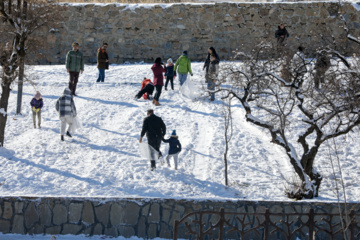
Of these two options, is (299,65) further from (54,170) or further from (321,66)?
(54,170)

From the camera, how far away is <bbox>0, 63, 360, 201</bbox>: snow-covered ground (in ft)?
33.9

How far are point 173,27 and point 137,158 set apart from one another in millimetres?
11887

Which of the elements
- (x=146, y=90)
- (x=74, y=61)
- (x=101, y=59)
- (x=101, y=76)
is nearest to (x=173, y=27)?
(x=101, y=76)

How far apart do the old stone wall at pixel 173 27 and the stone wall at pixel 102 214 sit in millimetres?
14782

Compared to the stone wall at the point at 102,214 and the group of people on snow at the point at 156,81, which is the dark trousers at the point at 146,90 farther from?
the stone wall at the point at 102,214

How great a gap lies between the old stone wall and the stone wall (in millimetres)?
14782

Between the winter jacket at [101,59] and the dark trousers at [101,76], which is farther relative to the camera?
the dark trousers at [101,76]

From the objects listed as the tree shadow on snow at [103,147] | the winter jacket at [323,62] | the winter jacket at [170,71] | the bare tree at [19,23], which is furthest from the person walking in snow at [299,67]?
the bare tree at [19,23]

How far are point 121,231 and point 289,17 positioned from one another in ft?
54.1

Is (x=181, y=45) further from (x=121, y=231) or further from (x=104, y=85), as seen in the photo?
(x=121, y=231)

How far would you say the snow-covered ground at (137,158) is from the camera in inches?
407

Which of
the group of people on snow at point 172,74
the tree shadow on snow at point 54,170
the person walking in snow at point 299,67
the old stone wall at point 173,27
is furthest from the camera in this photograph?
the old stone wall at point 173,27

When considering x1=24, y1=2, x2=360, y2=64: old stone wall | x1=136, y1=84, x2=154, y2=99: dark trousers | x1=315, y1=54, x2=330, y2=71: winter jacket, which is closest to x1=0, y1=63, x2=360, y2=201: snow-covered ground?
x1=136, y1=84, x2=154, y2=99: dark trousers

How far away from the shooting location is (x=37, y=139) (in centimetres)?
1288
